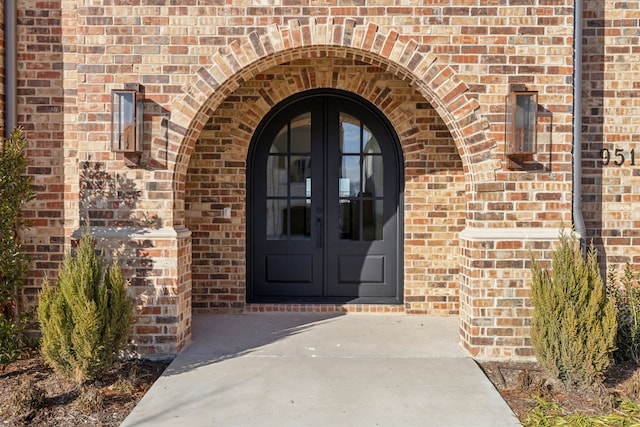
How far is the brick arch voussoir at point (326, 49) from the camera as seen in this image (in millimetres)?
4695

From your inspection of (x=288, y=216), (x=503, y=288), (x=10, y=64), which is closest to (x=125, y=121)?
(x=10, y=64)

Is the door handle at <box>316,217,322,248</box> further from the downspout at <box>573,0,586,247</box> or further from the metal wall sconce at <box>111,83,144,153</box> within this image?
the downspout at <box>573,0,586,247</box>

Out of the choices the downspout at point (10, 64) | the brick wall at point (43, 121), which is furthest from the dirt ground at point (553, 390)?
the downspout at point (10, 64)

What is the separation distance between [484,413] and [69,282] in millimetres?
3365

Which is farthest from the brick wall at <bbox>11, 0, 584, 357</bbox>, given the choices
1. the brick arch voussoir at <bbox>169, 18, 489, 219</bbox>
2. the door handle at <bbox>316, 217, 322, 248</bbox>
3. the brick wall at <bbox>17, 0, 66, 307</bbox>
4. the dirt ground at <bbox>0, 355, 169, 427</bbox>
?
the door handle at <bbox>316, 217, 322, 248</bbox>

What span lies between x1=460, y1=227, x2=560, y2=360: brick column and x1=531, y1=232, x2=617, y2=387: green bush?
0.38 meters

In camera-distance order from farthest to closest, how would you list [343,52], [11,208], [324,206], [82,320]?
1. [324,206]
2. [343,52]
3. [11,208]
4. [82,320]

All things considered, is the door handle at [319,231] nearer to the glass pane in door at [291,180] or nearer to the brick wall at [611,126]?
the glass pane in door at [291,180]

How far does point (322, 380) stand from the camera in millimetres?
4199

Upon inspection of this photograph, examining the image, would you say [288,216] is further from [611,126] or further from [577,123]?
[611,126]

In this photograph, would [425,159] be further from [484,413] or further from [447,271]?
[484,413]

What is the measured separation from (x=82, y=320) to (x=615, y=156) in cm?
538

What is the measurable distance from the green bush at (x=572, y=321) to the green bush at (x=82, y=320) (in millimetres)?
3513

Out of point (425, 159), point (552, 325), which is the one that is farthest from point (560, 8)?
point (552, 325)
